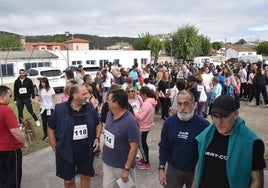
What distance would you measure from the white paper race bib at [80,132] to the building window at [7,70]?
30357 mm

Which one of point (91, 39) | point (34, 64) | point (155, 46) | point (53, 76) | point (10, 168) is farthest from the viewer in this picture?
point (91, 39)

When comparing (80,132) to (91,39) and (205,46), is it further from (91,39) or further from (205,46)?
(91,39)

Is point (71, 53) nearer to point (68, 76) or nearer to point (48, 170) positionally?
point (68, 76)

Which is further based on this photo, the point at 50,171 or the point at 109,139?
the point at 50,171

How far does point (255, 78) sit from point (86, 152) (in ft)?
34.7

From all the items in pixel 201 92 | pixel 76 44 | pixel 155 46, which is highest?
pixel 76 44

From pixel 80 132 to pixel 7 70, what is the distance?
101 feet

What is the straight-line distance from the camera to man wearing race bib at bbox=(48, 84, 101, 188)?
4.02 meters

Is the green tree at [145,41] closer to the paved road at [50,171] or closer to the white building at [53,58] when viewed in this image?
the white building at [53,58]

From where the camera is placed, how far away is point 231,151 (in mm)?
2492

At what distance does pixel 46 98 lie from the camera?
26.4ft

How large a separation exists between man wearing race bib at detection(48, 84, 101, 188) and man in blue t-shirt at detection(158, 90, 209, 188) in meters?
1.15

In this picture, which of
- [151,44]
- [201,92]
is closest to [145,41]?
[151,44]

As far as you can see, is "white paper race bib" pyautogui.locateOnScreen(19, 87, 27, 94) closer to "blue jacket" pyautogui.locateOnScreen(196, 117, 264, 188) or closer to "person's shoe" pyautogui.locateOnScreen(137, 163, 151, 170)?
"person's shoe" pyautogui.locateOnScreen(137, 163, 151, 170)
